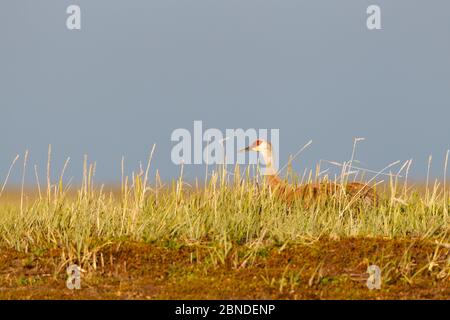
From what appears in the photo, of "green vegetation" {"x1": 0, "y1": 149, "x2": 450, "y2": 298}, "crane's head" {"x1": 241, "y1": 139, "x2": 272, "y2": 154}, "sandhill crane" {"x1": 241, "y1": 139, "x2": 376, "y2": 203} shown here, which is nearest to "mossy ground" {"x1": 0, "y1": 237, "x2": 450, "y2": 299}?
"green vegetation" {"x1": 0, "y1": 149, "x2": 450, "y2": 298}

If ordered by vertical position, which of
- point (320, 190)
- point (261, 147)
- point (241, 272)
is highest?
point (261, 147)

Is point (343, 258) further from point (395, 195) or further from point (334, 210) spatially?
point (395, 195)

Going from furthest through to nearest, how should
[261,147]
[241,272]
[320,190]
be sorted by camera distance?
[261,147]
[320,190]
[241,272]

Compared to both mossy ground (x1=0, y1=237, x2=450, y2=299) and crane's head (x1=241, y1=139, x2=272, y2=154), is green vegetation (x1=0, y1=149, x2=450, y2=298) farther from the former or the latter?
crane's head (x1=241, y1=139, x2=272, y2=154)

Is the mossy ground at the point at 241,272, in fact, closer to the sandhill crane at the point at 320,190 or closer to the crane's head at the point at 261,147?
the sandhill crane at the point at 320,190

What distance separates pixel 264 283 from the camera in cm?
926

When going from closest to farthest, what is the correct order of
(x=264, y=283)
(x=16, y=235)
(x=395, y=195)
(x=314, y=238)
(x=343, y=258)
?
(x=264, y=283) → (x=343, y=258) → (x=314, y=238) → (x=16, y=235) → (x=395, y=195)

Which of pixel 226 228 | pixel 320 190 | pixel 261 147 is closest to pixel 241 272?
pixel 226 228

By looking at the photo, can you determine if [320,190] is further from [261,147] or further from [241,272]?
[241,272]

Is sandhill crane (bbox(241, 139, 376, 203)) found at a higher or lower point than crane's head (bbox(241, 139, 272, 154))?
lower

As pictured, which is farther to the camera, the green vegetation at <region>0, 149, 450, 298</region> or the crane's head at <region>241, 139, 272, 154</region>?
the crane's head at <region>241, 139, 272, 154</region>

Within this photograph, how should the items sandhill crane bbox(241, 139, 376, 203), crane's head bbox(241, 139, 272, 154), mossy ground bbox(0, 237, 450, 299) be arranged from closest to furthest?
mossy ground bbox(0, 237, 450, 299) → sandhill crane bbox(241, 139, 376, 203) → crane's head bbox(241, 139, 272, 154)

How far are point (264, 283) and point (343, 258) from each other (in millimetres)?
1353
